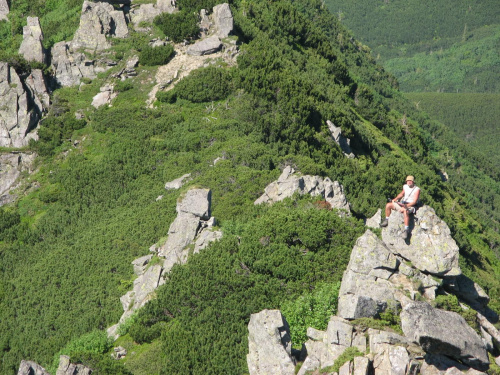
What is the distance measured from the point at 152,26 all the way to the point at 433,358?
5351cm

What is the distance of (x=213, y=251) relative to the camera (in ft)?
129

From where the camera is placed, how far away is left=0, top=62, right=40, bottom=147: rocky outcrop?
61.7 meters

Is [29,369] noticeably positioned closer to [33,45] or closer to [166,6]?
[33,45]

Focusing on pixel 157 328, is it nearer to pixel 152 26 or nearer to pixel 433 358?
pixel 433 358

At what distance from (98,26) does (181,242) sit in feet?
→ 119

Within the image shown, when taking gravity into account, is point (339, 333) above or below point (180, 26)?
below

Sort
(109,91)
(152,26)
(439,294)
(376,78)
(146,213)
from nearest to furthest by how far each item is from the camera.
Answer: (439,294), (146,213), (109,91), (152,26), (376,78)

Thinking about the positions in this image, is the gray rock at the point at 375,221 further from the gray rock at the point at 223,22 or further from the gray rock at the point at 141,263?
the gray rock at the point at 223,22

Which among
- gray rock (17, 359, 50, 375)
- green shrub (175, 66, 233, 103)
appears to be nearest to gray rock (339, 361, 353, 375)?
gray rock (17, 359, 50, 375)

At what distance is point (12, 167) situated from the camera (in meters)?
60.2

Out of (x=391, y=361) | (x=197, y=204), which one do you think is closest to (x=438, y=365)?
(x=391, y=361)

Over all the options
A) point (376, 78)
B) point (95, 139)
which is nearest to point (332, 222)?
point (95, 139)

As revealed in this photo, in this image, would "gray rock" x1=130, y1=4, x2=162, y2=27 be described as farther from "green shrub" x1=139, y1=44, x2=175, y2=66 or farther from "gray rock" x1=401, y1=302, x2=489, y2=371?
"gray rock" x1=401, y1=302, x2=489, y2=371

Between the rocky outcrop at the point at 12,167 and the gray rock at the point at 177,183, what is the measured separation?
49.6ft
